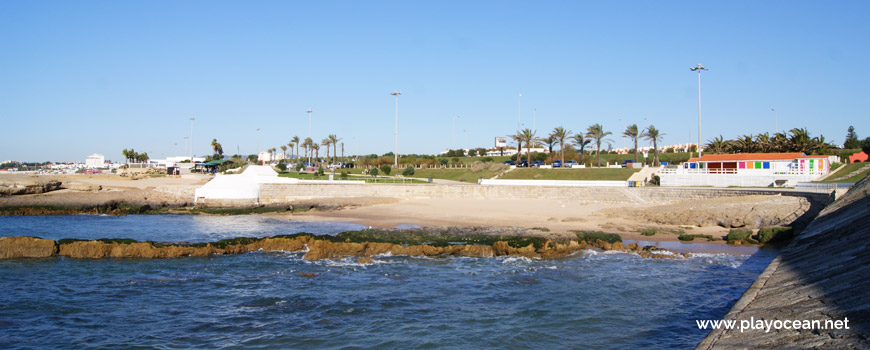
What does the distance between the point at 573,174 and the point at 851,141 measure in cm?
5191

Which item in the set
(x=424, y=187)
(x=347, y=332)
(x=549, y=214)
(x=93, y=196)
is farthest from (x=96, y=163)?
(x=347, y=332)

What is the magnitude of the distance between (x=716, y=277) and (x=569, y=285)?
4.49 metres

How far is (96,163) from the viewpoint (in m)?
137

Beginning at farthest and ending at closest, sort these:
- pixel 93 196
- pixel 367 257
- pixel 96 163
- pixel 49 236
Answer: pixel 96 163, pixel 93 196, pixel 49 236, pixel 367 257

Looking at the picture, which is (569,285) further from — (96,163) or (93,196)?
(96,163)

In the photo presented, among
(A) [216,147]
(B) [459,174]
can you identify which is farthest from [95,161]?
(B) [459,174]

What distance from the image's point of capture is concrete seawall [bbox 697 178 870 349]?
7047 millimetres

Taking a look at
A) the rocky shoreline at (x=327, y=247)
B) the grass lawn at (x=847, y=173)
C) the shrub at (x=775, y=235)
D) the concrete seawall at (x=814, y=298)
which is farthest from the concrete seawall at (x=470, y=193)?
the concrete seawall at (x=814, y=298)

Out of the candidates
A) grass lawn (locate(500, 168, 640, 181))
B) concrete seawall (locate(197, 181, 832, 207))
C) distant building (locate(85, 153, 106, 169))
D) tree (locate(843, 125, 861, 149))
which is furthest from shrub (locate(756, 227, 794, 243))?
distant building (locate(85, 153, 106, 169))

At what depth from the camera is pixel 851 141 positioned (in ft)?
257

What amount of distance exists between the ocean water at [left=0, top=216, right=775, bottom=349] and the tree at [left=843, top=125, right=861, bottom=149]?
73043mm

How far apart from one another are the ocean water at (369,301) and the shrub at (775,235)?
249 cm

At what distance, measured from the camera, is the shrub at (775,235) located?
21547 millimetres

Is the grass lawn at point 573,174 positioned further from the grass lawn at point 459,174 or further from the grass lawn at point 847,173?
the grass lawn at point 847,173
